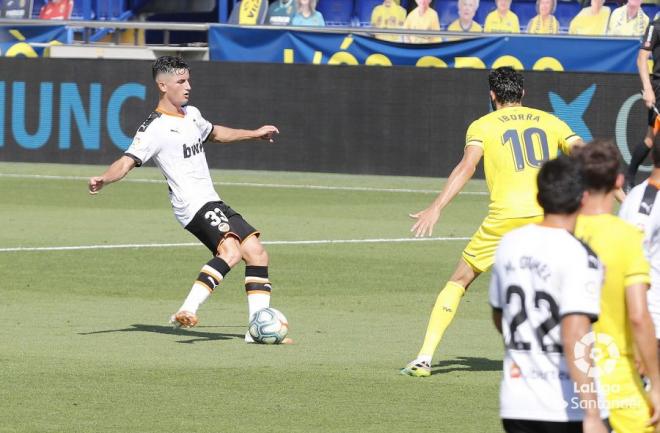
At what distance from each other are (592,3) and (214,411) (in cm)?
1966

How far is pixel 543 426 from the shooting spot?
5.62 metres

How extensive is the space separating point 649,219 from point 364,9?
24920 mm

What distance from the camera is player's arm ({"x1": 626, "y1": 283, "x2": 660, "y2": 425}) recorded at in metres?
5.68

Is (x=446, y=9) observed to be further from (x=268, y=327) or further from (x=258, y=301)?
(x=268, y=327)

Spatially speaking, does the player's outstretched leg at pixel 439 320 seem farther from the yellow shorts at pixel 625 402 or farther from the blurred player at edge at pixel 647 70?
the blurred player at edge at pixel 647 70

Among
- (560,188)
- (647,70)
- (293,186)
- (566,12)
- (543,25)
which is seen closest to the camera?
(560,188)

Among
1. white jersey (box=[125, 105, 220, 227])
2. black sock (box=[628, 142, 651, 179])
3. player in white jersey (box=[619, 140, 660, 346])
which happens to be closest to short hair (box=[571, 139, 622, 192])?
player in white jersey (box=[619, 140, 660, 346])

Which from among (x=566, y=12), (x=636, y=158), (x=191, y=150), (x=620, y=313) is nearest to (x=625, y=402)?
(x=620, y=313)

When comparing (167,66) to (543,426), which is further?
(167,66)

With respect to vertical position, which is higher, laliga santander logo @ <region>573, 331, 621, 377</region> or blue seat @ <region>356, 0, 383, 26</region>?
laliga santander logo @ <region>573, 331, 621, 377</region>

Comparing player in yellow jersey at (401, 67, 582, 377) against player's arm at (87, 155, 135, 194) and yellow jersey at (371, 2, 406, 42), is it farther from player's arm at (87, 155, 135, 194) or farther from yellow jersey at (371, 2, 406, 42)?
Answer: yellow jersey at (371, 2, 406, 42)

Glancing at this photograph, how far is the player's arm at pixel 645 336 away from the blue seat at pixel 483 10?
935 inches

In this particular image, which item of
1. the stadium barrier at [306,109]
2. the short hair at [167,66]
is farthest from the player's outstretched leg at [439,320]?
the stadium barrier at [306,109]

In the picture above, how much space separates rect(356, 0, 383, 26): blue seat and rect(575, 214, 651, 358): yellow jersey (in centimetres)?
2577
